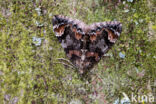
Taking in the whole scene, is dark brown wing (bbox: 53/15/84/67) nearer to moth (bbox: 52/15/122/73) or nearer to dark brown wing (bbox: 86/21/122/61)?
moth (bbox: 52/15/122/73)

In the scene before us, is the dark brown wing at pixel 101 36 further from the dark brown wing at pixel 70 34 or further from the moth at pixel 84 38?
the dark brown wing at pixel 70 34

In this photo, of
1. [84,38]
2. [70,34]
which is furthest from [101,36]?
[70,34]

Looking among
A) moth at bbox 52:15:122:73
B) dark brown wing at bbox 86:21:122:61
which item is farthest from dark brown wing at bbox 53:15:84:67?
dark brown wing at bbox 86:21:122:61

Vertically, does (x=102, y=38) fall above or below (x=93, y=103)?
above

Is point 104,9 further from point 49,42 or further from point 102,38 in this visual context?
point 49,42

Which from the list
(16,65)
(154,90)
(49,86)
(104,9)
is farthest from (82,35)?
(154,90)

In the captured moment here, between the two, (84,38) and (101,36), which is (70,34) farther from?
(101,36)

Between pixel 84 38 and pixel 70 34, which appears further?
pixel 70 34

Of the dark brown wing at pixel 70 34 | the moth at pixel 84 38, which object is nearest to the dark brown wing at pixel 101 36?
the moth at pixel 84 38
